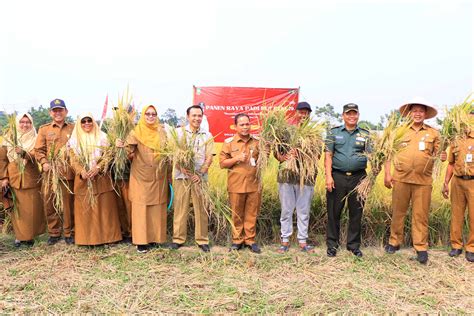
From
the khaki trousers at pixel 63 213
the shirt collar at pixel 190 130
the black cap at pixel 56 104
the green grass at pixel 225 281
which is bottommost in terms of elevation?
the green grass at pixel 225 281

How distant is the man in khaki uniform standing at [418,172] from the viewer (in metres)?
3.70

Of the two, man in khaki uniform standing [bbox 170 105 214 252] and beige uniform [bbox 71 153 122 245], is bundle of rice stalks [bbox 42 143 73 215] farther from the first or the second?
man in khaki uniform standing [bbox 170 105 214 252]

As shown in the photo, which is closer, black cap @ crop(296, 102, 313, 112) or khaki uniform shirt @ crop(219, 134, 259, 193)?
khaki uniform shirt @ crop(219, 134, 259, 193)

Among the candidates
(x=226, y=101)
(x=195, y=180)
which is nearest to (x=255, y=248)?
(x=195, y=180)

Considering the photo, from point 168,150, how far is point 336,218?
2022 millimetres

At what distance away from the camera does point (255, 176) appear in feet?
12.7

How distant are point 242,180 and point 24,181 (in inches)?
102

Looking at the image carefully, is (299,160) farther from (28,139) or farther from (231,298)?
→ (28,139)

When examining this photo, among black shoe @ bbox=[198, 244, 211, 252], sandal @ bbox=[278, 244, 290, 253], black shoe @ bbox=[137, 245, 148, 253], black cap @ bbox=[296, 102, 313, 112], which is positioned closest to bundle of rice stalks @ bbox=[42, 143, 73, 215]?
black shoe @ bbox=[137, 245, 148, 253]

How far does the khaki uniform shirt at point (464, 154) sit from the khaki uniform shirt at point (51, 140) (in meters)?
4.35

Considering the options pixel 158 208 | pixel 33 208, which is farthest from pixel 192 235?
pixel 33 208

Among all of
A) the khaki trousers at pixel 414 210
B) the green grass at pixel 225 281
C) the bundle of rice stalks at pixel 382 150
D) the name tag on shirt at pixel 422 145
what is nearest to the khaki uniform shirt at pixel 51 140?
Result: the green grass at pixel 225 281

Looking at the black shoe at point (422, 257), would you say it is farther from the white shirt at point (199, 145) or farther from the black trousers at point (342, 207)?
the white shirt at point (199, 145)

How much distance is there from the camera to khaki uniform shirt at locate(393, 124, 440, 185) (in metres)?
3.69
